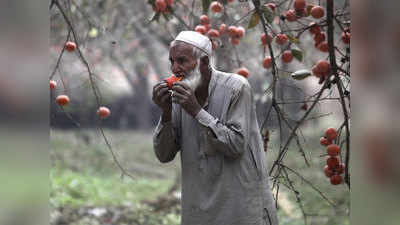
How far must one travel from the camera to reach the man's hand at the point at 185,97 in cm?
181

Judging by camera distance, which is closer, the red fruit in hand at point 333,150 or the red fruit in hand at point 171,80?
the red fruit in hand at point 171,80

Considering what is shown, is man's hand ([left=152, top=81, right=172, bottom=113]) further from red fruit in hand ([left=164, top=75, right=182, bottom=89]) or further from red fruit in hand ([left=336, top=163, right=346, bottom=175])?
red fruit in hand ([left=336, top=163, right=346, bottom=175])

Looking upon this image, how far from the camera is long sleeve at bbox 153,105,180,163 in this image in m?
1.97

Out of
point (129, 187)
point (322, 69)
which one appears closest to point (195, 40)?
point (322, 69)

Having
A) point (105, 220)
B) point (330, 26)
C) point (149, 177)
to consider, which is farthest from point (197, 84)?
point (149, 177)

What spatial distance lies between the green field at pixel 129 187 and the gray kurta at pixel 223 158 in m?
1.64

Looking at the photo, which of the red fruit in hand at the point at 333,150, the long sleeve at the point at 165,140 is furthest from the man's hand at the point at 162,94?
the red fruit in hand at the point at 333,150

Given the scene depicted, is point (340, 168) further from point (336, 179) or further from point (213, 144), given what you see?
point (213, 144)

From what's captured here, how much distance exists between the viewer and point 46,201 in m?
1.09

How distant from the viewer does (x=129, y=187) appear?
26.4ft

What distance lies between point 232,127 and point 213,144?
0.10 meters

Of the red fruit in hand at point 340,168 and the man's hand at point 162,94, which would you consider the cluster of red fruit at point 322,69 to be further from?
the man's hand at point 162,94

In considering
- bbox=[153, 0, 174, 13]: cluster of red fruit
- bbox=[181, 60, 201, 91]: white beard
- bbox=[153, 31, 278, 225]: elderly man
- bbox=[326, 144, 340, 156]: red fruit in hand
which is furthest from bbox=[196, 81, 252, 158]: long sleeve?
bbox=[153, 0, 174, 13]: cluster of red fruit

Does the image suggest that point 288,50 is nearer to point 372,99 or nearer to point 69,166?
point 372,99
